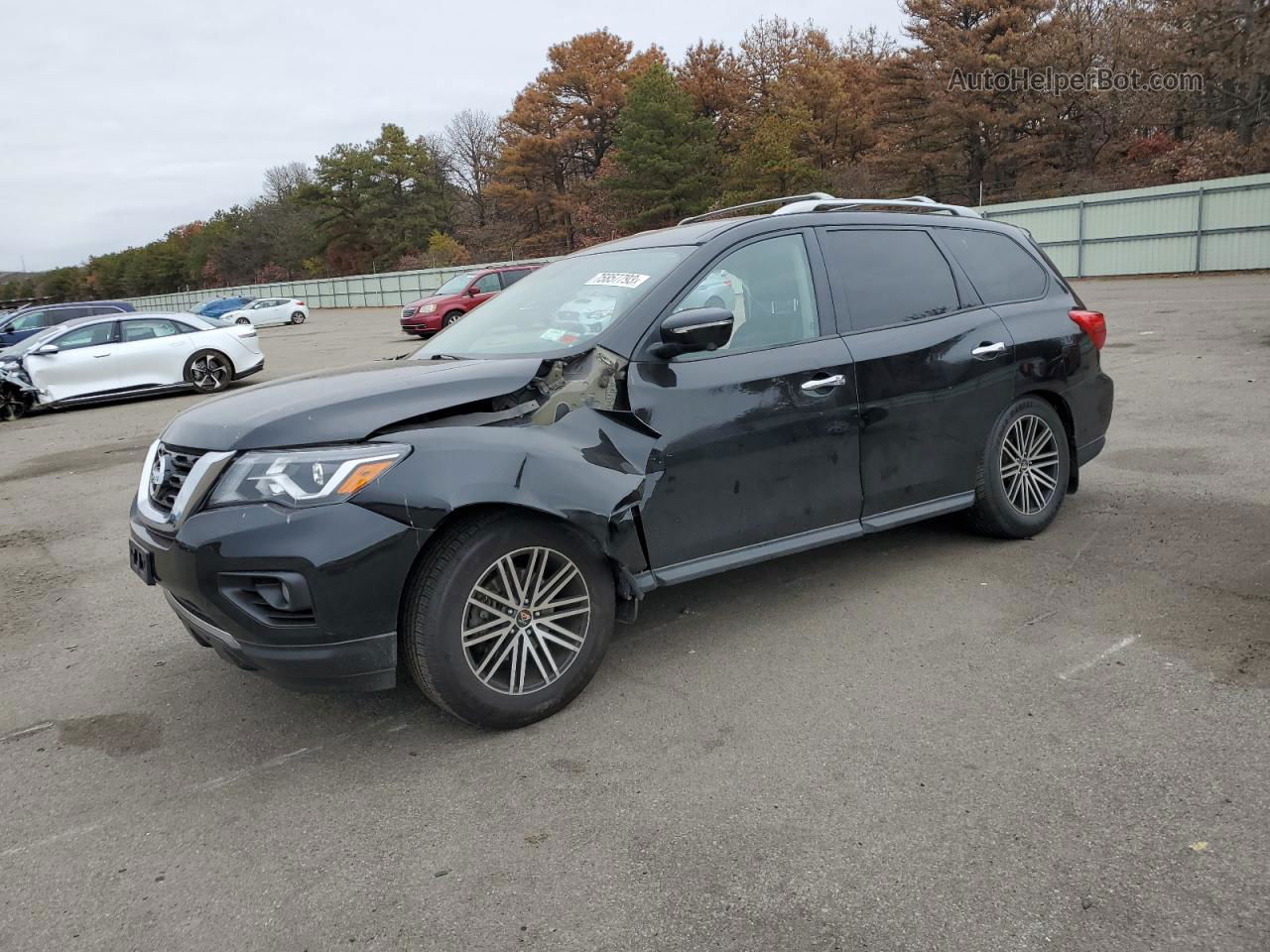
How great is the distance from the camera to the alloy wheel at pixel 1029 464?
4980 mm

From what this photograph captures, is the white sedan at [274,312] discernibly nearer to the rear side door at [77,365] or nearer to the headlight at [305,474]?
the rear side door at [77,365]

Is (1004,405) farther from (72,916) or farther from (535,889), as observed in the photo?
(72,916)

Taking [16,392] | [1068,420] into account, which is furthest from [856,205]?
[16,392]

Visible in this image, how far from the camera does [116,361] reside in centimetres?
1496

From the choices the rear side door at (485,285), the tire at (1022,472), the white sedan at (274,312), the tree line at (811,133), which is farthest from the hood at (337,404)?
the white sedan at (274,312)

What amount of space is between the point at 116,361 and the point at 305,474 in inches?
548

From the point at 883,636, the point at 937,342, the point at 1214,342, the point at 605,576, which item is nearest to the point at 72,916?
the point at 605,576

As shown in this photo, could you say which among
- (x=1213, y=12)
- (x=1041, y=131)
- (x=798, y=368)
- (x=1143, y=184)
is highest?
(x=1213, y=12)

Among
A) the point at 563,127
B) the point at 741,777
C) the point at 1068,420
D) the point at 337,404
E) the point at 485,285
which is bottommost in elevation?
the point at 741,777

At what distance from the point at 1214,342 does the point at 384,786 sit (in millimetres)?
13032

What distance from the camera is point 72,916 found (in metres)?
2.56

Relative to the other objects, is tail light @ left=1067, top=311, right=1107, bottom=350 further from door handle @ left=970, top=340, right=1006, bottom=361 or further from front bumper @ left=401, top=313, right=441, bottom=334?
front bumper @ left=401, top=313, right=441, bottom=334

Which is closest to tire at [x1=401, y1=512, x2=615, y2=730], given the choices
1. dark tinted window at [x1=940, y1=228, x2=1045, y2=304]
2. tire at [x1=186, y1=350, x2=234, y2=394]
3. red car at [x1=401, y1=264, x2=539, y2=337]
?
dark tinted window at [x1=940, y1=228, x2=1045, y2=304]

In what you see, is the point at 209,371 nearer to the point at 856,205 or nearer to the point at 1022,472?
the point at 856,205
